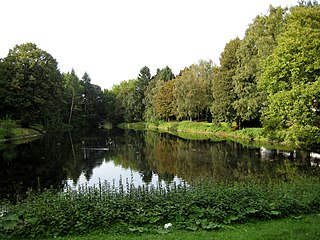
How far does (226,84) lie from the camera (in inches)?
1889

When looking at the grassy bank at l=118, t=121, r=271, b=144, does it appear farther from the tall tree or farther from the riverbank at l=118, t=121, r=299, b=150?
the tall tree

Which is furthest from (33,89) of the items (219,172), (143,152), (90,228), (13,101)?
(90,228)

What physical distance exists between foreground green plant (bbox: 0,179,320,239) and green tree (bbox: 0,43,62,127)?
154ft

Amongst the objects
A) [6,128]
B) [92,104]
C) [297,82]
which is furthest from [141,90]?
[297,82]

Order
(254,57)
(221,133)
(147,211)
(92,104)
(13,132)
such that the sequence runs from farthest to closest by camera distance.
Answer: (92,104) → (221,133) → (13,132) → (254,57) → (147,211)

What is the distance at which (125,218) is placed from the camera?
29.5 ft

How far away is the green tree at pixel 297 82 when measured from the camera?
21172mm

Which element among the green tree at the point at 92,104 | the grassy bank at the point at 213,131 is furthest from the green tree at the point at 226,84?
the green tree at the point at 92,104

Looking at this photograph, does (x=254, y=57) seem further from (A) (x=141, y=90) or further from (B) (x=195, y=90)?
(A) (x=141, y=90)

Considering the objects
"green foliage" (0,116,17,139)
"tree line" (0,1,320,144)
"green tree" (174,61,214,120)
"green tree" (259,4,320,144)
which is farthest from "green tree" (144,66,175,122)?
"green tree" (259,4,320,144)

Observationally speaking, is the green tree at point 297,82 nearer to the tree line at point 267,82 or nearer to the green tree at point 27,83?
the tree line at point 267,82

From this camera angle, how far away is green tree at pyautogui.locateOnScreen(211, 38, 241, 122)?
155 feet

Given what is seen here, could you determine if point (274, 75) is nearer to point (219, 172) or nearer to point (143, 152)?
point (219, 172)

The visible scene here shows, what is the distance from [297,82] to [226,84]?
85.1 feet
